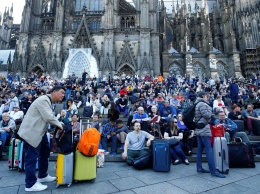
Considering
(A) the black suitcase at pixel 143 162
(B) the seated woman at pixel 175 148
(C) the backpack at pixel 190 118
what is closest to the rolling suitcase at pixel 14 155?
(A) the black suitcase at pixel 143 162

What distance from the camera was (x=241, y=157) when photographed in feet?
14.8

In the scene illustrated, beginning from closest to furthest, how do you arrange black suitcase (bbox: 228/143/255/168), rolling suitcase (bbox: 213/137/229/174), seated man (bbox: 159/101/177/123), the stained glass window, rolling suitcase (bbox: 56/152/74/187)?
rolling suitcase (bbox: 56/152/74/187), rolling suitcase (bbox: 213/137/229/174), black suitcase (bbox: 228/143/255/168), seated man (bbox: 159/101/177/123), the stained glass window

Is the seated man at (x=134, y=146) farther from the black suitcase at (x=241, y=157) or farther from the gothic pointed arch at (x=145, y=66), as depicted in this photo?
the gothic pointed arch at (x=145, y=66)

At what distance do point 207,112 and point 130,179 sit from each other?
202cm

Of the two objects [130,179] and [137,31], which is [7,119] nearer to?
[130,179]

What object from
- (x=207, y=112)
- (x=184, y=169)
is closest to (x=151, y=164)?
(x=184, y=169)

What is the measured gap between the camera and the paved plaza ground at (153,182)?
10.5 feet

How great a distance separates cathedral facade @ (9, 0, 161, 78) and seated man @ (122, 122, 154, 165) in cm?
1817

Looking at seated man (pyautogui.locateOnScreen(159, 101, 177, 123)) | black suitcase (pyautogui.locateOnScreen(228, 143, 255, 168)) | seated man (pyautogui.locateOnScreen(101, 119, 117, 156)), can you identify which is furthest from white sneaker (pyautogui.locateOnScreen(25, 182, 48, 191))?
seated man (pyautogui.locateOnScreen(159, 101, 177, 123))

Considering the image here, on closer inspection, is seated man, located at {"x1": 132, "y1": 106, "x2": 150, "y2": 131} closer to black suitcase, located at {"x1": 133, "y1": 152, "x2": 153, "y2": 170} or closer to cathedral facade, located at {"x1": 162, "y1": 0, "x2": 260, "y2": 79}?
black suitcase, located at {"x1": 133, "y1": 152, "x2": 153, "y2": 170}

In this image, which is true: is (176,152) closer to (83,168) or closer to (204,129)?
(204,129)

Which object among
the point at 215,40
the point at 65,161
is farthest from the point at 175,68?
the point at 65,161

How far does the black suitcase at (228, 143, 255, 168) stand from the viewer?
4.50 metres

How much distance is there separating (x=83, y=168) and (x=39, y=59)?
24.5 metres
